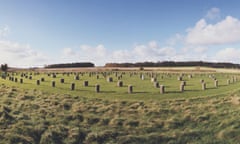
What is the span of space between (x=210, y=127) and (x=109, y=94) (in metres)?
9.17

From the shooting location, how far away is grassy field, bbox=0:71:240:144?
505 inches

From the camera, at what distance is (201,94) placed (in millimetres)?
20500

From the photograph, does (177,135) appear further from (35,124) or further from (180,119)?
(35,124)

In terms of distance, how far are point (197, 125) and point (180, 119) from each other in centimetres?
105

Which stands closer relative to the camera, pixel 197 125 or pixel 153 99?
pixel 197 125

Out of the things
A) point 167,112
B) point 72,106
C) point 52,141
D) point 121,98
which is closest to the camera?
point 52,141

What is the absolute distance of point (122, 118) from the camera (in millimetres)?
15422

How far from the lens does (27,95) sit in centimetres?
2194

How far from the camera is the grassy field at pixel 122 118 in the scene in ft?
42.1

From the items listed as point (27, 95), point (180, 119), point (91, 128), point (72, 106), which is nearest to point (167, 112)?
point (180, 119)

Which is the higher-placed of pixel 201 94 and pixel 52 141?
pixel 201 94

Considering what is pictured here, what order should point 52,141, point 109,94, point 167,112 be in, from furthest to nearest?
point 109,94, point 167,112, point 52,141

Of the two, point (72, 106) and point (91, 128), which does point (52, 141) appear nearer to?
point (91, 128)

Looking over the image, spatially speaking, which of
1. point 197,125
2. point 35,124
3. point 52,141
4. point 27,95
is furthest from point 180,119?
point 27,95
